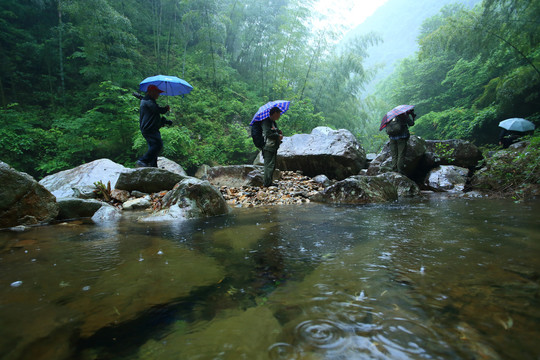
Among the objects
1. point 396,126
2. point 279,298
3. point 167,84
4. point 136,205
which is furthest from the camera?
point 396,126

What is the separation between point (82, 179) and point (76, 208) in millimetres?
2238

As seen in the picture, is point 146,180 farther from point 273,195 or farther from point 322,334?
point 322,334

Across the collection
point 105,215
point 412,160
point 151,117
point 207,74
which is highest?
point 207,74

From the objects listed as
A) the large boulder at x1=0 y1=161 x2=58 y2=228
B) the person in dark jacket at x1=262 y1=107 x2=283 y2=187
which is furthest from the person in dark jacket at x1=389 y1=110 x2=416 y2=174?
the large boulder at x1=0 y1=161 x2=58 y2=228

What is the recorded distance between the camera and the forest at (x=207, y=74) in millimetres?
8562

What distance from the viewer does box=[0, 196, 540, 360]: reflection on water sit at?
692mm

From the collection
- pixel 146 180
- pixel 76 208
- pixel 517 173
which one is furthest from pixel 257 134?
pixel 517 173

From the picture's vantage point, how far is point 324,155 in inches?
295

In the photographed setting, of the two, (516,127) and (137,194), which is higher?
(516,127)

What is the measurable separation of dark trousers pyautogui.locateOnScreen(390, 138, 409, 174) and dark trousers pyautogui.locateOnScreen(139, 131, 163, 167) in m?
5.72

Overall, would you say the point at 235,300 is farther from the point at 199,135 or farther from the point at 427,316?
the point at 199,135

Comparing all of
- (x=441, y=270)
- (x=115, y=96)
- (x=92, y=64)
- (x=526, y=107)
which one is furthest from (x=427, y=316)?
(x=526, y=107)

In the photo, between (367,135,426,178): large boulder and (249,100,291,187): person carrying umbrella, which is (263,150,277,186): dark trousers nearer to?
(249,100,291,187): person carrying umbrella

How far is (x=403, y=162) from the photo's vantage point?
6.73 m
